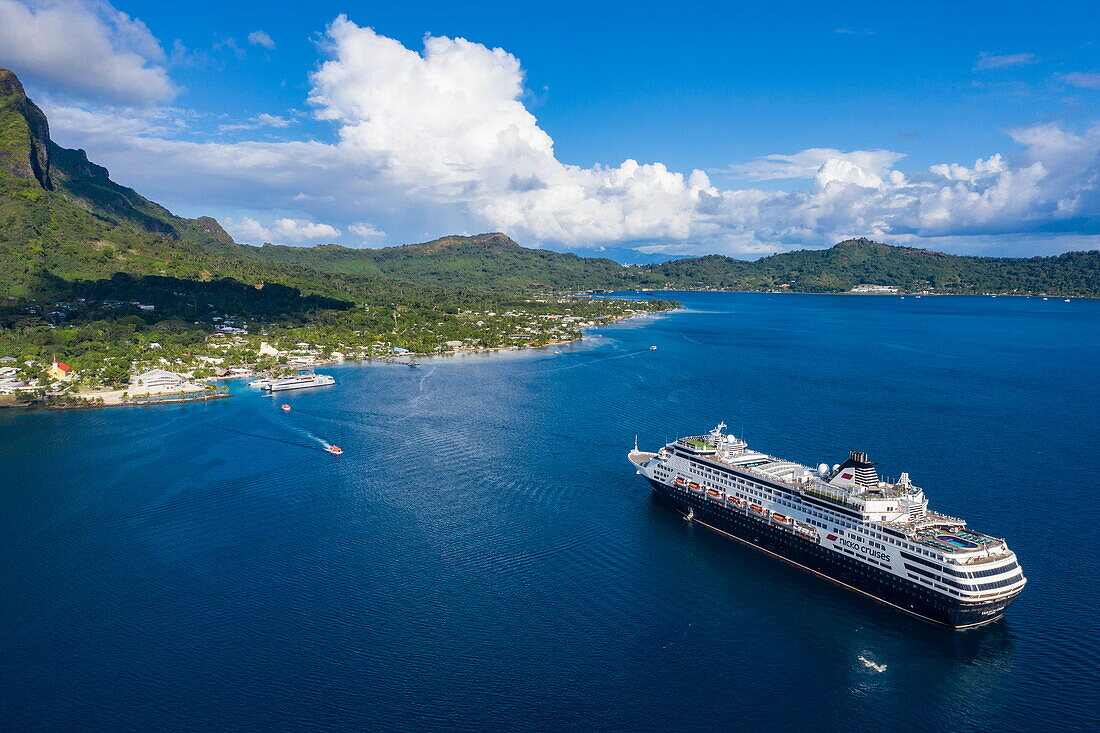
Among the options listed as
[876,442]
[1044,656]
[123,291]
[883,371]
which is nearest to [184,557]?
[1044,656]

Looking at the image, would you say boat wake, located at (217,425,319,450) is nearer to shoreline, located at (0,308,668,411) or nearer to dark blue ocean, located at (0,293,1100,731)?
dark blue ocean, located at (0,293,1100,731)

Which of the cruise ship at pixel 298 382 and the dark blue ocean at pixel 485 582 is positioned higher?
the cruise ship at pixel 298 382

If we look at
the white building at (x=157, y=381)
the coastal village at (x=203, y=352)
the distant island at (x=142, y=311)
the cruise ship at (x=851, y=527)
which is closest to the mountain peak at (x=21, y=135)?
the distant island at (x=142, y=311)

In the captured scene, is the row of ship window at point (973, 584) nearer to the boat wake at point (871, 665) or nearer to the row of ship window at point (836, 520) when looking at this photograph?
the row of ship window at point (836, 520)

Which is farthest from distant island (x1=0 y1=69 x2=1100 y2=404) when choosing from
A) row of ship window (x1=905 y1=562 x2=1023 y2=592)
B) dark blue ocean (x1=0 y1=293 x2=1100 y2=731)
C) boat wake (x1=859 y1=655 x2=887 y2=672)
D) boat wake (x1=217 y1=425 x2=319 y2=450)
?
row of ship window (x1=905 y1=562 x2=1023 y2=592)

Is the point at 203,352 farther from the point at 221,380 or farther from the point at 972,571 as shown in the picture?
the point at 972,571

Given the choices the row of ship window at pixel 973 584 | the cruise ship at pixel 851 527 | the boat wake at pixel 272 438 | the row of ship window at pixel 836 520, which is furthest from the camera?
the boat wake at pixel 272 438

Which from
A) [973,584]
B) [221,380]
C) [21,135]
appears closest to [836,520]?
[973,584]

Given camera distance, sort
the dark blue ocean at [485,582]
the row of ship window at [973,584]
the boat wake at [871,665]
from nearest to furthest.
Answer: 1. the dark blue ocean at [485,582]
2. the boat wake at [871,665]
3. the row of ship window at [973,584]
